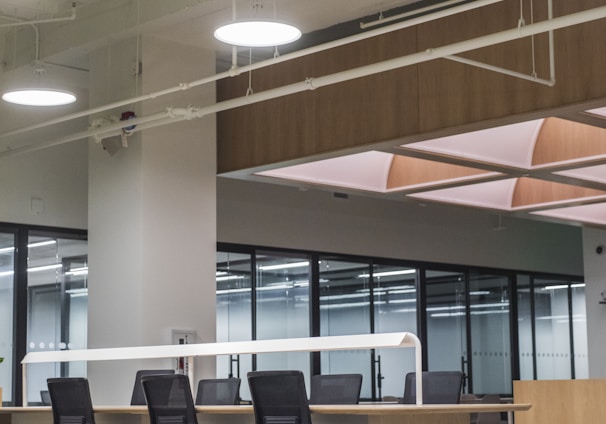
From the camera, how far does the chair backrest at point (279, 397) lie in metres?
6.20

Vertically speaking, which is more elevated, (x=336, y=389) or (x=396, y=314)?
(x=396, y=314)

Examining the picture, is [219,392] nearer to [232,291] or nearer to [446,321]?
[232,291]

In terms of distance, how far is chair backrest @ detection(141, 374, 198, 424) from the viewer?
22.9ft

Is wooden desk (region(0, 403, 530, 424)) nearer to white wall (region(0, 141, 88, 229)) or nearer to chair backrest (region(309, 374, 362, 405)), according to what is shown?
chair backrest (region(309, 374, 362, 405))

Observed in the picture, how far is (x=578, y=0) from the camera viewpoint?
332 inches

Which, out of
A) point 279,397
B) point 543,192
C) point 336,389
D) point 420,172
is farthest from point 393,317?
point 279,397

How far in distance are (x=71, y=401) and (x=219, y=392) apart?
44.2 inches

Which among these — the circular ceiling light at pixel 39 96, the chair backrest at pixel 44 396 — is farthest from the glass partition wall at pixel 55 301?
the circular ceiling light at pixel 39 96

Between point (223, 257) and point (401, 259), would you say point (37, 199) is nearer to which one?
point (223, 257)

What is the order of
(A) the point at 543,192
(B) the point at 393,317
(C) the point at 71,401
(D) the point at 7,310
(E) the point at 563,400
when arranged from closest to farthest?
1. (C) the point at 71,401
2. (E) the point at 563,400
3. (D) the point at 7,310
4. (A) the point at 543,192
5. (B) the point at 393,317

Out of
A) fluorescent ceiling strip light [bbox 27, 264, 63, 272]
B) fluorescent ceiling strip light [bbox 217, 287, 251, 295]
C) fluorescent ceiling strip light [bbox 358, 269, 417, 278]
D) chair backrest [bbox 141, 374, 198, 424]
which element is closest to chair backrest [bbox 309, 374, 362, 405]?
chair backrest [bbox 141, 374, 198, 424]

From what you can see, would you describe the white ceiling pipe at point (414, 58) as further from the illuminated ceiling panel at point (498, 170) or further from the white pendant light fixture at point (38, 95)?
the illuminated ceiling panel at point (498, 170)

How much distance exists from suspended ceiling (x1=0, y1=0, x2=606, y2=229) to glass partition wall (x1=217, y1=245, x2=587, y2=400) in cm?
310

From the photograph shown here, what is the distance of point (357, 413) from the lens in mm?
5965
